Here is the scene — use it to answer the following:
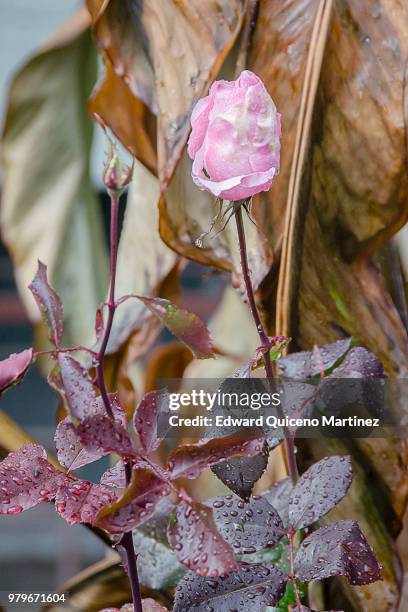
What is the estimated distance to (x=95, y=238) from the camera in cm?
76

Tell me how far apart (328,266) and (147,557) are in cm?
18

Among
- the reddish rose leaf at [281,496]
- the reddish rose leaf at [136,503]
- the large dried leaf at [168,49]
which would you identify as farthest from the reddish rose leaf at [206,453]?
the large dried leaf at [168,49]

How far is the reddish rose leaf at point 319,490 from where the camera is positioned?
302 millimetres

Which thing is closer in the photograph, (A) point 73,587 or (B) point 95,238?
(A) point 73,587

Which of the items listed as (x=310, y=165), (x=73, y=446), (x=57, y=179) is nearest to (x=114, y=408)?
(x=73, y=446)

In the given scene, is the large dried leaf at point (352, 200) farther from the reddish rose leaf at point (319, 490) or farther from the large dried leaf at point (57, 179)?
the large dried leaf at point (57, 179)

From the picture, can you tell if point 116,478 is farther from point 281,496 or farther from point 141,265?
point 141,265

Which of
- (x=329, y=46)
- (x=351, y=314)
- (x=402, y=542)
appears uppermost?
(x=329, y=46)

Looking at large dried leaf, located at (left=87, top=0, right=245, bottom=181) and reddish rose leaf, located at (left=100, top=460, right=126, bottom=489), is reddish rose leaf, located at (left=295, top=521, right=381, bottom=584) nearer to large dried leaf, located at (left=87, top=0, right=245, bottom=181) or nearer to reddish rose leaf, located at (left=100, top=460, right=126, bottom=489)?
reddish rose leaf, located at (left=100, top=460, right=126, bottom=489)

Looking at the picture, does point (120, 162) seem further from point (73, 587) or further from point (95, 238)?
point (95, 238)

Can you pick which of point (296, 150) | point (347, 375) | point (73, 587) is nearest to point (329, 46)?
point (296, 150)

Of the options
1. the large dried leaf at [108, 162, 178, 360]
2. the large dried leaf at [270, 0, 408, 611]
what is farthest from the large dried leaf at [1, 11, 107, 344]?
the large dried leaf at [270, 0, 408, 611]

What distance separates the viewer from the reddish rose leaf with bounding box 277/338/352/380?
347mm

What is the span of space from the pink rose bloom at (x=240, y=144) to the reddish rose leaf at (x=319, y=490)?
0.11m
